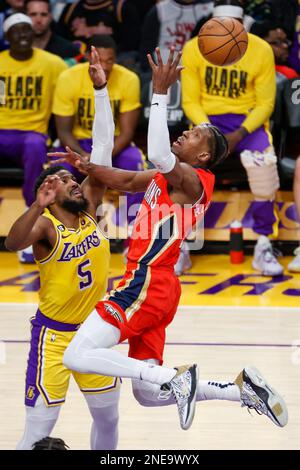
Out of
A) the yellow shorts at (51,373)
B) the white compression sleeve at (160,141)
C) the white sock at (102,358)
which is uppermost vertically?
the white compression sleeve at (160,141)

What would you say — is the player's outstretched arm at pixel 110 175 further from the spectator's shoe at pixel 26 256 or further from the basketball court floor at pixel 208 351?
the spectator's shoe at pixel 26 256

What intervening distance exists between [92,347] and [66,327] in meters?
0.27

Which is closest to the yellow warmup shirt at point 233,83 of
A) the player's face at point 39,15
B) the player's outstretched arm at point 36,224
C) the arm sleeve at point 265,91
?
the arm sleeve at point 265,91

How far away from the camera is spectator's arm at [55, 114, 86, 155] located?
10.0 meters

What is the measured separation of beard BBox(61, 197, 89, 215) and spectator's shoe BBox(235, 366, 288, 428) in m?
1.25

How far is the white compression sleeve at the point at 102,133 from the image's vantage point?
225 inches

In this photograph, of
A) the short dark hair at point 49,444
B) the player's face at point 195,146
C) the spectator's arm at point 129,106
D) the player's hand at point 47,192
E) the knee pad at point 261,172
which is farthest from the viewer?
the spectator's arm at point 129,106

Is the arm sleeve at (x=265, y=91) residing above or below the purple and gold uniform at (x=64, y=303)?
below

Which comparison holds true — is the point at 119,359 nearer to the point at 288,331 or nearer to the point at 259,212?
the point at 288,331

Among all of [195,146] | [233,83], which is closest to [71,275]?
[195,146]

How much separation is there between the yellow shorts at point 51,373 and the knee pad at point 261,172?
16.0 ft

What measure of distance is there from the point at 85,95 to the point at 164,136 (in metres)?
5.09

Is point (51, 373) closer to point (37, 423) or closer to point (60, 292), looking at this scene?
point (37, 423)

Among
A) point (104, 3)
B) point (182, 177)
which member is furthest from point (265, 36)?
point (182, 177)
